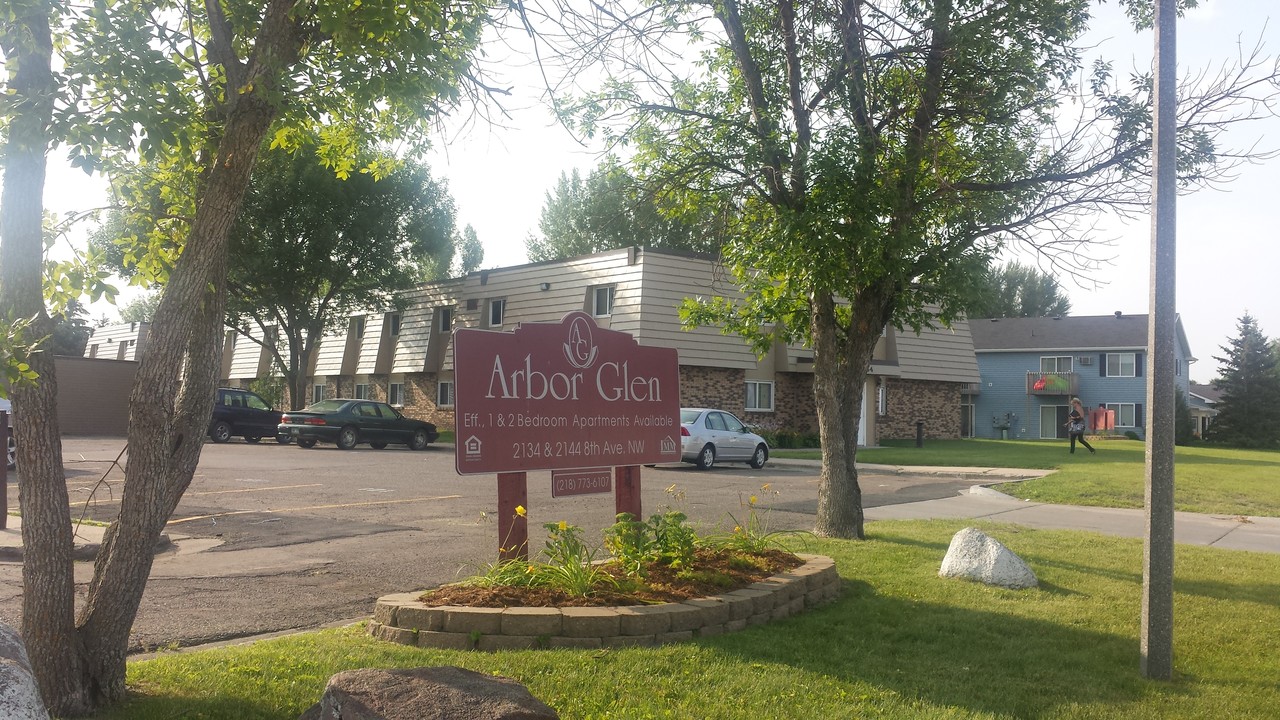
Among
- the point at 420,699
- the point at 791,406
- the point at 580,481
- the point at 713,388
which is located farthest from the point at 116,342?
the point at 420,699

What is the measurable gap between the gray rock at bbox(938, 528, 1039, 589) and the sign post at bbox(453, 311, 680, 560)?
2.64 meters

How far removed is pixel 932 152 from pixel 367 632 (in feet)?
26.0

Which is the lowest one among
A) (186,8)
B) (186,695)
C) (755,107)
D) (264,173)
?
(186,695)

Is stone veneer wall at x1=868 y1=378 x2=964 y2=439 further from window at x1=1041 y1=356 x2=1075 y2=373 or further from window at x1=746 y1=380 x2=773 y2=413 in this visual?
window at x1=1041 y1=356 x2=1075 y2=373

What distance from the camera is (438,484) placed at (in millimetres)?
17797

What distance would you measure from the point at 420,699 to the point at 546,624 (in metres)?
2.10

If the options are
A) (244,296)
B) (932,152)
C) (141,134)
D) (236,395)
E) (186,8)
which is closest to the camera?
(141,134)

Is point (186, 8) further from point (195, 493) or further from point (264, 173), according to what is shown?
point (264, 173)

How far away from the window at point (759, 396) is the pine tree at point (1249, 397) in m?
31.9

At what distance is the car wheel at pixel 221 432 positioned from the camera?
1202 inches

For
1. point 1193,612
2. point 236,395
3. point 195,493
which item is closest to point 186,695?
point 1193,612

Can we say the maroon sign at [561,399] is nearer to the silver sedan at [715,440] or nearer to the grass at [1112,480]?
the grass at [1112,480]

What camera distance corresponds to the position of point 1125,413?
52.7m

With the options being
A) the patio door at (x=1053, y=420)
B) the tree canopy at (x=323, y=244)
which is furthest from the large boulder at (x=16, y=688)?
the patio door at (x=1053, y=420)
